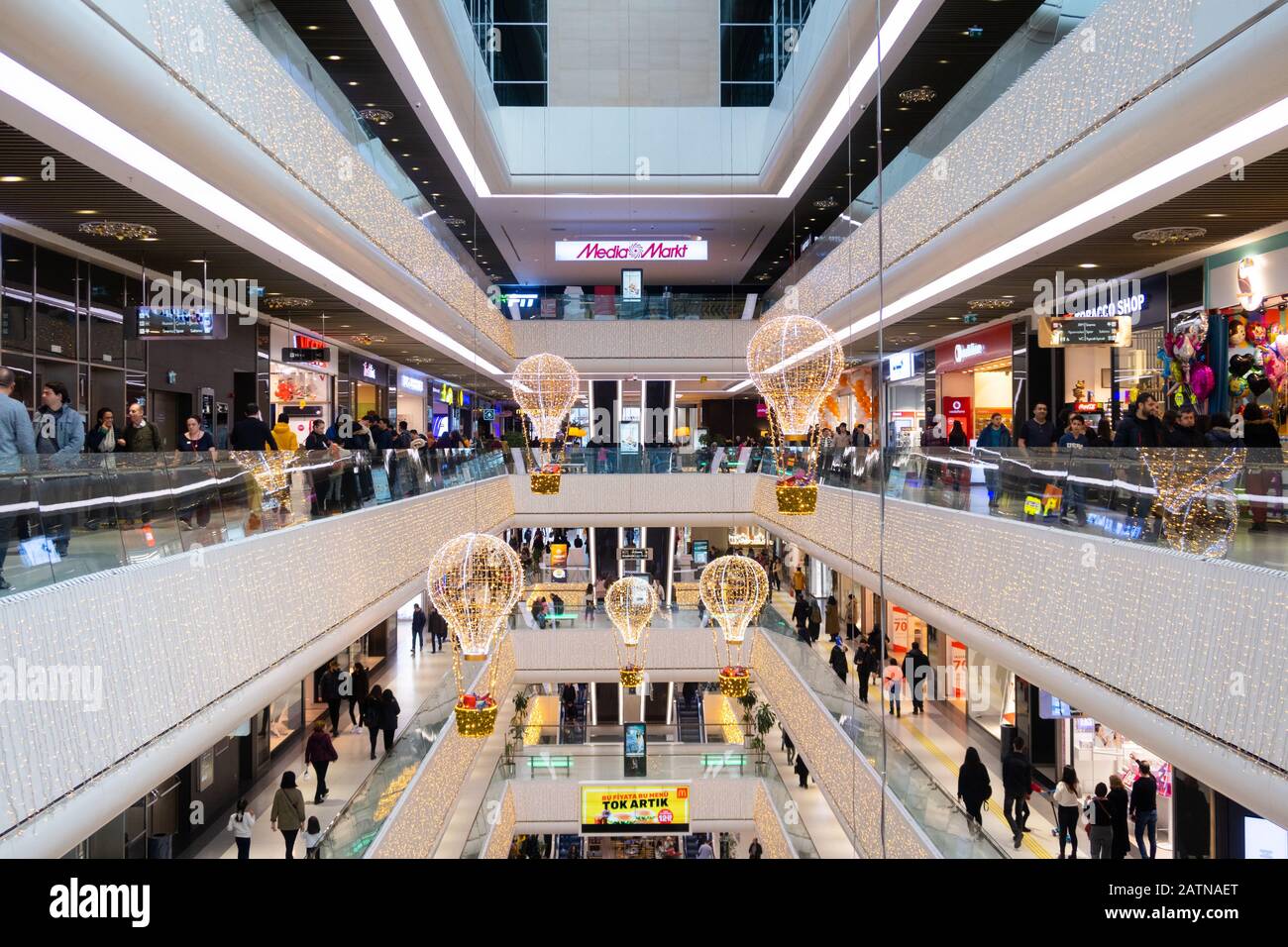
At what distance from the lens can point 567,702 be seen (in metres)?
21.5

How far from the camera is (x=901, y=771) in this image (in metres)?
9.73

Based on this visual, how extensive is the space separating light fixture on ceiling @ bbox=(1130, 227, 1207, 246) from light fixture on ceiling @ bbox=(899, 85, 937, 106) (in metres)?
5.51

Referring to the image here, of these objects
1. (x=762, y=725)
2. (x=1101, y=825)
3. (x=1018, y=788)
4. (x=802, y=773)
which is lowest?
(x=802, y=773)

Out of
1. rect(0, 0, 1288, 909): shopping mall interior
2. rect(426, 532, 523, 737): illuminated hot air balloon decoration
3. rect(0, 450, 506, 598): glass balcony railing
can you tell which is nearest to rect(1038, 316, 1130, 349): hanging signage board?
rect(0, 0, 1288, 909): shopping mall interior

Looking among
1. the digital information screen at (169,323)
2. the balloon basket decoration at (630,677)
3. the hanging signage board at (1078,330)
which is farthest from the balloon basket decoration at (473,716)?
the hanging signage board at (1078,330)

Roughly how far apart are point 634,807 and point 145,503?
14.0 m

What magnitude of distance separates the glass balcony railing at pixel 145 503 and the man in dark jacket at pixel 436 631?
44.8 feet

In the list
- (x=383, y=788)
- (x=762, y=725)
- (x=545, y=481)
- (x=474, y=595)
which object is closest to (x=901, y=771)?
(x=474, y=595)

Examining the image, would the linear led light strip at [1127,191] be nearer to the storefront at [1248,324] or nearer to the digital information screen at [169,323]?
the storefront at [1248,324]

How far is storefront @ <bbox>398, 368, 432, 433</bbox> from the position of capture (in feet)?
77.7

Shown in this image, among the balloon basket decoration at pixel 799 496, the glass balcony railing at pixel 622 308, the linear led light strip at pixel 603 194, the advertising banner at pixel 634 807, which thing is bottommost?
the advertising banner at pixel 634 807

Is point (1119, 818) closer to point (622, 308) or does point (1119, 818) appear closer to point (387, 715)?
point (387, 715)

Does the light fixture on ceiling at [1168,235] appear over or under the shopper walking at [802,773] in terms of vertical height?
over

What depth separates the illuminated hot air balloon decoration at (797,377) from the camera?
8.33m
